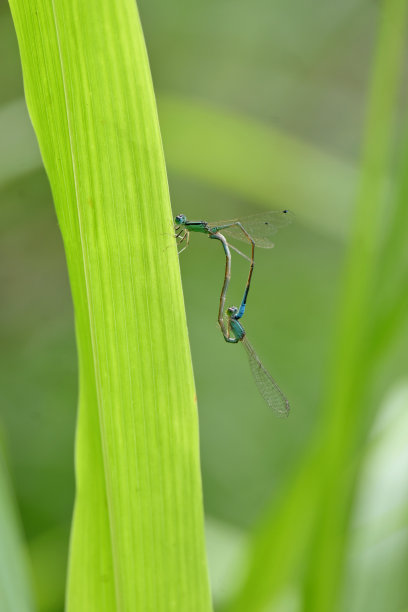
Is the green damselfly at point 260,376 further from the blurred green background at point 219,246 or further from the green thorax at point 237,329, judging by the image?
the blurred green background at point 219,246

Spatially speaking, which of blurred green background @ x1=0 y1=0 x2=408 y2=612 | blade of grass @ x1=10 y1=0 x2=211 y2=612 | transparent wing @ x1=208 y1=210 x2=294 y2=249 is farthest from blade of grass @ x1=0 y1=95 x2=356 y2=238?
blade of grass @ x1=10 y1=0 x2=211 y2=612

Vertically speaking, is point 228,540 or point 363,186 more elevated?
point 363,186

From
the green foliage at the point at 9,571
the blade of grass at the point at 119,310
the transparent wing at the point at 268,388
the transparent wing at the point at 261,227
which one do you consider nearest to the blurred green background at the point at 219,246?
the transparent wing at the point at 261,227

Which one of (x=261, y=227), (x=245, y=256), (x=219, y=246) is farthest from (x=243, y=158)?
(x=219, y=246)

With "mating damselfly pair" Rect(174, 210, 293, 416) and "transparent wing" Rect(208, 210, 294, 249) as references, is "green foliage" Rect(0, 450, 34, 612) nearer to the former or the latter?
"mating damselfly pair" Rect(174, 210, 293, 416)

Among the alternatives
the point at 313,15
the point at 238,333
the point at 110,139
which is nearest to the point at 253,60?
the point at 313,15

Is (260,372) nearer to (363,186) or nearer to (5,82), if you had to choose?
(363,186)

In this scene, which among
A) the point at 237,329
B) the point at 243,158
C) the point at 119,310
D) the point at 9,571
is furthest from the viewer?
the point at 243,158

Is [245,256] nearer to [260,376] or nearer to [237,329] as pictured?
[237,329]
